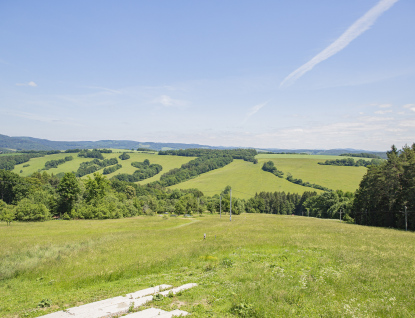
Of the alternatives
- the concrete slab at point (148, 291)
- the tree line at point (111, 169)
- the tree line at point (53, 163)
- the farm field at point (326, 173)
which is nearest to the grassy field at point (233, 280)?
the concrete slab at point (148, 291)

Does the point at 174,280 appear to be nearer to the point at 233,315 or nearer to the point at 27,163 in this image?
the point at 233,315

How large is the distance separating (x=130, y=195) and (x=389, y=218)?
100270 mm

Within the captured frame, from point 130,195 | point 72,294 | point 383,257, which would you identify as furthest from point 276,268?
point 130,195

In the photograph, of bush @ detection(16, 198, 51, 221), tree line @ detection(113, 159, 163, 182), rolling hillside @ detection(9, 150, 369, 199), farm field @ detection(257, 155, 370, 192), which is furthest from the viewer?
tree line @ detection(113, 159, 163, 182)

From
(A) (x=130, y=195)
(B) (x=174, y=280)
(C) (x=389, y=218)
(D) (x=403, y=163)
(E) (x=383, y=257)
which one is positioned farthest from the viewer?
(A) (x=130, y=195)

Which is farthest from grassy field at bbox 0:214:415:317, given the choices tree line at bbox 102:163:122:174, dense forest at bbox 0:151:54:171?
dense forest at bbox 0:151:54:171

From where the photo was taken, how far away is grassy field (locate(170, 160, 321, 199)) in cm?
14450

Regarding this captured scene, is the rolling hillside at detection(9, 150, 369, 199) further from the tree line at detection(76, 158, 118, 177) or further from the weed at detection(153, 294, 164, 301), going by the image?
the weed at detection(153, 294, 164, 301)

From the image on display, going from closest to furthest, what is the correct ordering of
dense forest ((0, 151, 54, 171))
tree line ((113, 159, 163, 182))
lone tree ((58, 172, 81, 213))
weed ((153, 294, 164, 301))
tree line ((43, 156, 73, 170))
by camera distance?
weed ((153, 294, 164, 301))
lone tree ((58, 172, 81, 213))
dense forest ((0, 151, 54, 171))
tree line ((113, 159, 163, 182))
tree line ((43, 156, 73, 170))

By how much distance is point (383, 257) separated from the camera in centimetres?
1605

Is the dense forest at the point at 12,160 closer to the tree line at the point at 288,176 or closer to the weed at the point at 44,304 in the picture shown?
the tree line at the point at 288,176

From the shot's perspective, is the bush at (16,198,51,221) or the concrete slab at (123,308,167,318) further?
the bush at (16,198,51,221)

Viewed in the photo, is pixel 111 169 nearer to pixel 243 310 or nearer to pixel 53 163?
pixel 53 163

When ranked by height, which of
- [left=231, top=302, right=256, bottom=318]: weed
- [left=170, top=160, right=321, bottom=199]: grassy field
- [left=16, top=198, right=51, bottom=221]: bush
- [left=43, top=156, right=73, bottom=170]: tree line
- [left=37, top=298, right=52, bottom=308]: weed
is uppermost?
[left=231, top=302, right=256, bottom=318]: weed
